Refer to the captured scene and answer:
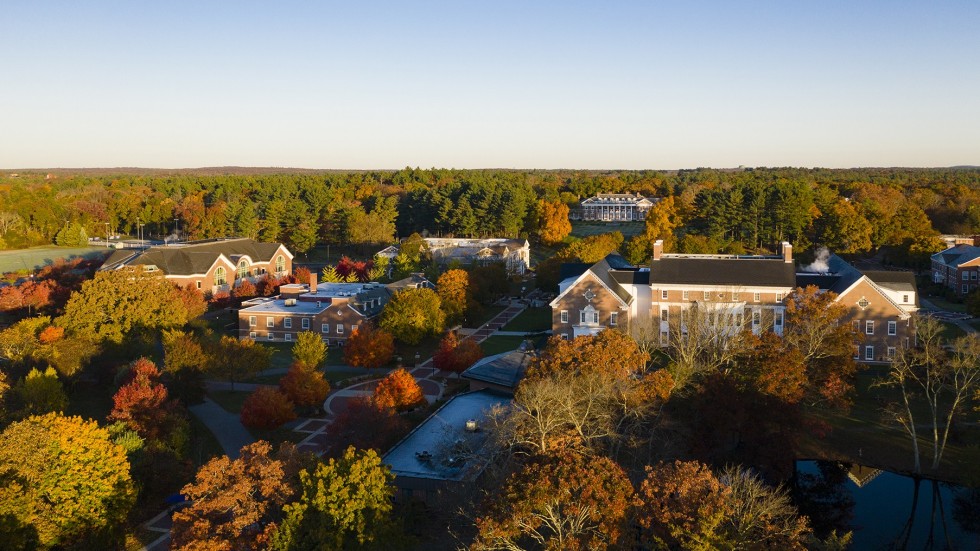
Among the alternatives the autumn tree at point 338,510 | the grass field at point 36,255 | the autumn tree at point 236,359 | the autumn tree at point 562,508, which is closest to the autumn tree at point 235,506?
the autumn tree at point 338,510

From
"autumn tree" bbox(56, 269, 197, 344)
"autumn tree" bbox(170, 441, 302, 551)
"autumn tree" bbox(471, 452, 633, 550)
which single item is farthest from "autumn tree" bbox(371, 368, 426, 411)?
"autumn tree" bbox(56, 269, 197, 344)

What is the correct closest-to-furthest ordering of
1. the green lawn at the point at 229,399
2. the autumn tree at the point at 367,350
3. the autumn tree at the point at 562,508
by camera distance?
the autumn tree at the point at 562,508 < the green lawn at the point at 229,399 < the autumn tree at the point at 367,350

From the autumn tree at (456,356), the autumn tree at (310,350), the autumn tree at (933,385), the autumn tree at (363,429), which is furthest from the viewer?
the autumn tree at (456,356)

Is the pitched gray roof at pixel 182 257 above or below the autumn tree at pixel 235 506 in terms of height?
above

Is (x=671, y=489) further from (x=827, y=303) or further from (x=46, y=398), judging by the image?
(x=46, y=398)

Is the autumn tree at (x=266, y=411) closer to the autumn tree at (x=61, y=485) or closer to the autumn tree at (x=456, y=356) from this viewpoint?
the autumn tree at (x=61, y=485)

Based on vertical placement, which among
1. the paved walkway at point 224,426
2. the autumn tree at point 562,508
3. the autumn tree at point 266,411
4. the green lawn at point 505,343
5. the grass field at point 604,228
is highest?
the grass field at point 604,228
